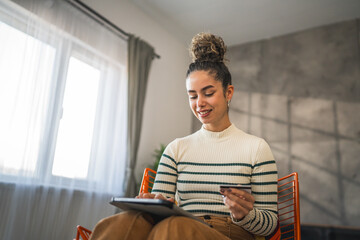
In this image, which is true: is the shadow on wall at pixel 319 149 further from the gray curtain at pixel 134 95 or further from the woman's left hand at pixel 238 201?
the woman's left hand at pixel 238 201

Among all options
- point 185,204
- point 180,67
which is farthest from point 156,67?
point 185,204

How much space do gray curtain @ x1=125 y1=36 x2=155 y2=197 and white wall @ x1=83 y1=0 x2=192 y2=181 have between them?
262 millimetres

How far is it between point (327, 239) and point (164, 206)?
290cm

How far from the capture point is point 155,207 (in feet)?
2.64

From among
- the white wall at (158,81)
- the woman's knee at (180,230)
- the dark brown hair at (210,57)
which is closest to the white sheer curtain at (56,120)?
the white wall at (158,81)

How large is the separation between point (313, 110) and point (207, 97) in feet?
9.48

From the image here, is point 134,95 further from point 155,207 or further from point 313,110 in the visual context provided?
point 155,207

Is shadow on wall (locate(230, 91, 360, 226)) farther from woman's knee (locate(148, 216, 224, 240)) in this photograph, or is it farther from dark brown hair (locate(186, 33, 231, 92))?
woman's knee (locate(148, 216, 224, 240))

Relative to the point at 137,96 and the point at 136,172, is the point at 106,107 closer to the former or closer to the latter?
the point at 137,96

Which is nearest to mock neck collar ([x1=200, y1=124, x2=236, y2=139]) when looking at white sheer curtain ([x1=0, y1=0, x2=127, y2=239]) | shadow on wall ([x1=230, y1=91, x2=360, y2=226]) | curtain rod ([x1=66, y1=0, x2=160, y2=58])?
white sheer curtain ([x1=0, y1=0, x2=127, y2=239])

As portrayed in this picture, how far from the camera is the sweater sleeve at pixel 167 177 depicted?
51.8 inches

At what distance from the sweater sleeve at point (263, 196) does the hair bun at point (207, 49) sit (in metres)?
0.45

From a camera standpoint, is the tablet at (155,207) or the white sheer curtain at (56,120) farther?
the white sheer curtain at (56,120)

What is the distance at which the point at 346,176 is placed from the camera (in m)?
3.40
